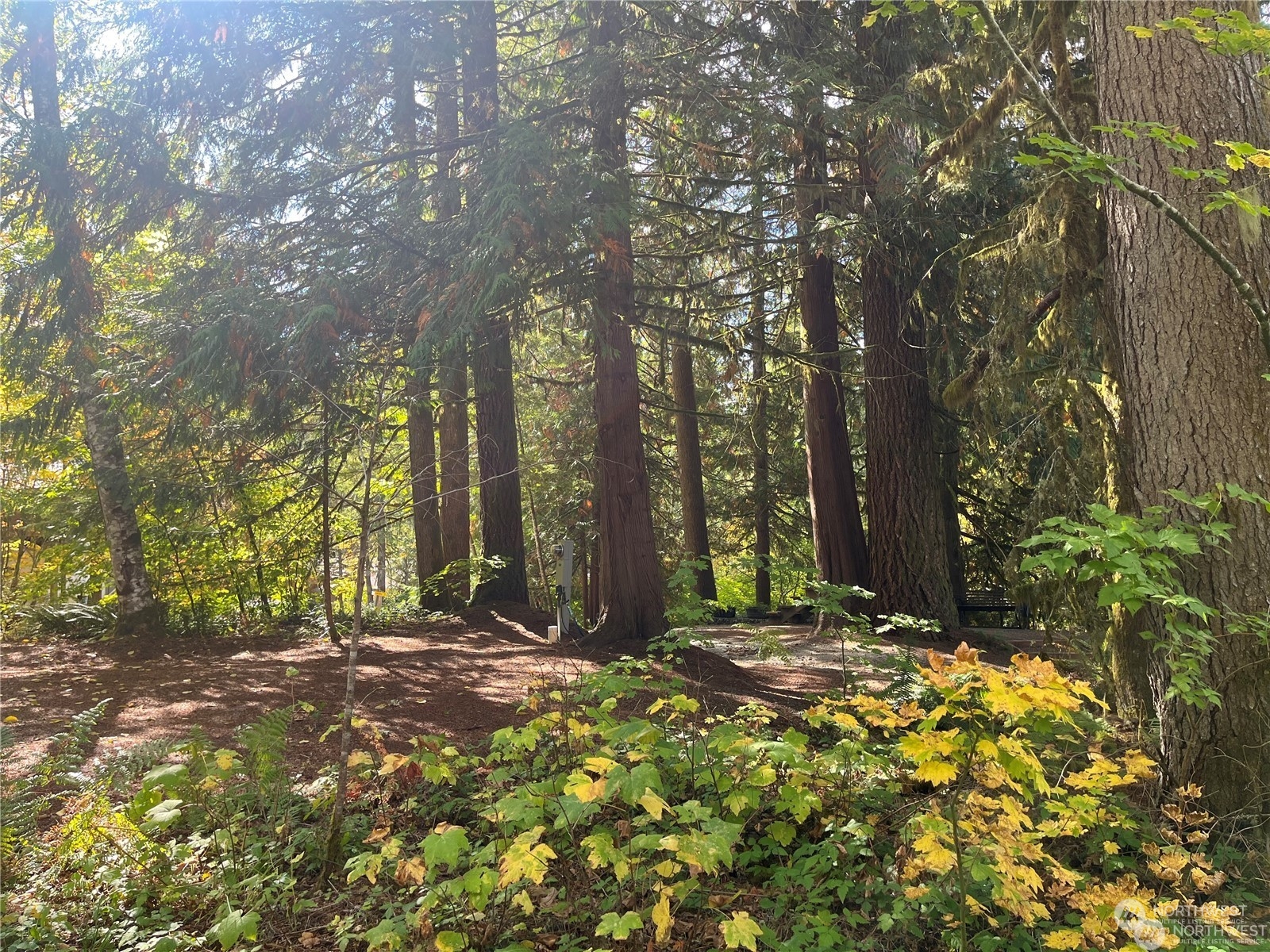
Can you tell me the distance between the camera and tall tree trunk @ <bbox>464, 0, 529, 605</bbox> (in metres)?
9.56

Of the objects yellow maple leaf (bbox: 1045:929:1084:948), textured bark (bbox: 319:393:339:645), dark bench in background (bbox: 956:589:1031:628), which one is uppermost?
textured bark (bbox: 319:393:339:645)

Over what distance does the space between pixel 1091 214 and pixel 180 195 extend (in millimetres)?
8400

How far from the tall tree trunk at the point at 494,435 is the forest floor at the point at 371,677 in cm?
70

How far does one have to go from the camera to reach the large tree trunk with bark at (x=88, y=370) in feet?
29.8

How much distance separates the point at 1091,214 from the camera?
191 inches

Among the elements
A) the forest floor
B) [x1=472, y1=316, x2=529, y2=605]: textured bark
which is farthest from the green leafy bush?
[x1=472, y1=316, x2=529, y2=605]: textured bark

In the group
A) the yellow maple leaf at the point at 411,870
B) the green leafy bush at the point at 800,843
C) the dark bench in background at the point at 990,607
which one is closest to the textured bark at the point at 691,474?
the dark bench in background at the point at 990,607

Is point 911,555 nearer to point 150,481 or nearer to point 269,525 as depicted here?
point 269,525

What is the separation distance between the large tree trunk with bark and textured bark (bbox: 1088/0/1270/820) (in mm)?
→ 10133

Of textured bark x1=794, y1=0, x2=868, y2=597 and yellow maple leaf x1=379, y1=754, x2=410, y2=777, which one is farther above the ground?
textured bark x1=794, y1=0, x2=868, y2=597

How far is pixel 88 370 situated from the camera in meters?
9.62

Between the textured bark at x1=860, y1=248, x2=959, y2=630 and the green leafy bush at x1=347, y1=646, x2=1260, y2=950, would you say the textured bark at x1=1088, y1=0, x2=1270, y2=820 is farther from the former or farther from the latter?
the textured bark at x1=860, y1=248, x2=959, y2=630

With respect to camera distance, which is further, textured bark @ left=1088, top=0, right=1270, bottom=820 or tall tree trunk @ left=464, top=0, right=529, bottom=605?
tall tree trunk @ left=464, top=0, right=529, bottom=605

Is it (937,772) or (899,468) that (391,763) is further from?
(899,468)
